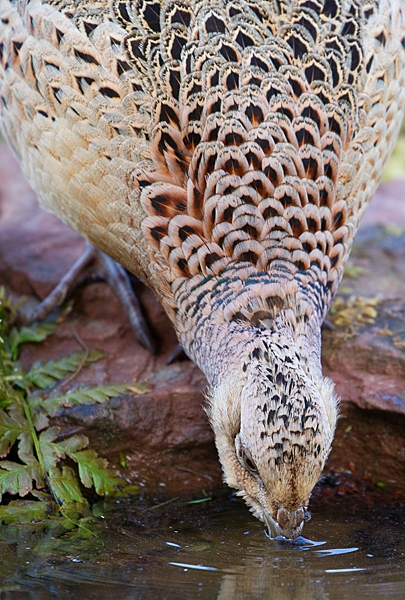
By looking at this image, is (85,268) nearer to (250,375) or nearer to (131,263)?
(131,263)

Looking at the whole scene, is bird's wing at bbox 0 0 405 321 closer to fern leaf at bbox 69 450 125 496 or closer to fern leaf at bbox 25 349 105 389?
fern leaf at bbox 25 349 105 389

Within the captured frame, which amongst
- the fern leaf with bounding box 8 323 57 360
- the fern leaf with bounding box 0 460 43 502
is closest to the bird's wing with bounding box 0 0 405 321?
the fern leaf with bounding box 8 323 57 360

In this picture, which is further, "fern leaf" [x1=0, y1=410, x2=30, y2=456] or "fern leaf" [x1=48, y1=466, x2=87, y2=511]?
"fern leaf" [x1=0, y1=410, x2=30, y2=456]

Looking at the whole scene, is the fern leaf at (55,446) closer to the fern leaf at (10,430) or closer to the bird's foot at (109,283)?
the fern leaf at (10,430)

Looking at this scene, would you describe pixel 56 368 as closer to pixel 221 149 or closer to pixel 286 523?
pixel 221 149

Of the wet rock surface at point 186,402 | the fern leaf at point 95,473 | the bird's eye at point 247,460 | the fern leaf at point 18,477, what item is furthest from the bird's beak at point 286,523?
the fern leaf at point 18,477

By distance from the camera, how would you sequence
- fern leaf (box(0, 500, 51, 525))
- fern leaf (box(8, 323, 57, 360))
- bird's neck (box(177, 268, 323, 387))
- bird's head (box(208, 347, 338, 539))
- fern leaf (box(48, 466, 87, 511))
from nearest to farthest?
bird's head (box(208, 347, 338, 539)), bird's neck (box(177, 268, 323, 387)), fern leaf (box(0, 500, 51, 525)), fern leaf (box(48, 466, 87, 511)), fern leaf (box(8, 323, 57, 360))

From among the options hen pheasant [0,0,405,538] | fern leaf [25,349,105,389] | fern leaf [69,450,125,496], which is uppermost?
hen pheasant [0,0,405,538]
